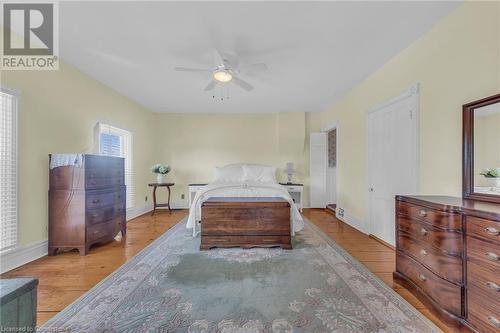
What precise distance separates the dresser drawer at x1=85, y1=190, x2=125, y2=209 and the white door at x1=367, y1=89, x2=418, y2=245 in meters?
4.23

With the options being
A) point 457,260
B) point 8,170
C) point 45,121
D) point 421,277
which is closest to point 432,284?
point 421,277

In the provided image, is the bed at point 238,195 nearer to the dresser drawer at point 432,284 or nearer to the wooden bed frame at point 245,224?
the wooden bed frame at point 245,224

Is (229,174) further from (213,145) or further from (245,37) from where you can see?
(245,37)

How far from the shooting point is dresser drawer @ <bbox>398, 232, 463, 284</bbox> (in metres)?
1.58

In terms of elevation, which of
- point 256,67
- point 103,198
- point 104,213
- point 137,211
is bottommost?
point 137,211

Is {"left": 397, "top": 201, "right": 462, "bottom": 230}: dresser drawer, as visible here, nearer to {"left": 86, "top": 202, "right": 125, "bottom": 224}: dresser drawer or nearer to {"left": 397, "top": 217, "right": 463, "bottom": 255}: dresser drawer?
{"left": 397, "top": 217, "right": 463, "bottom": 255}: dresser drawer

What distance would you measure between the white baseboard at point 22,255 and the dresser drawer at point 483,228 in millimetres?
4370

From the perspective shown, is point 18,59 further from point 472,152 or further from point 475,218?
point 472,152

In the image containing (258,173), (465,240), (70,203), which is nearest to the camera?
(465,240)

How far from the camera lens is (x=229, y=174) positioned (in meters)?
5.54

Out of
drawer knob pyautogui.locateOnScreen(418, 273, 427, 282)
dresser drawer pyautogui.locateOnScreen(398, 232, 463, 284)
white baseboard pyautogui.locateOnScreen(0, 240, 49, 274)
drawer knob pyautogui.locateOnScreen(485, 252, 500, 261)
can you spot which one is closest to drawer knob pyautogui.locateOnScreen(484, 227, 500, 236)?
drawer knob pyautogui.locateOnScreen(485, 252, 500, 261)

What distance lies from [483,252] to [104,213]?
4.17 m

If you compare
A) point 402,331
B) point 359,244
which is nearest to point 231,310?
point 402,331

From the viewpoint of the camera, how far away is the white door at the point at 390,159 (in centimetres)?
275
